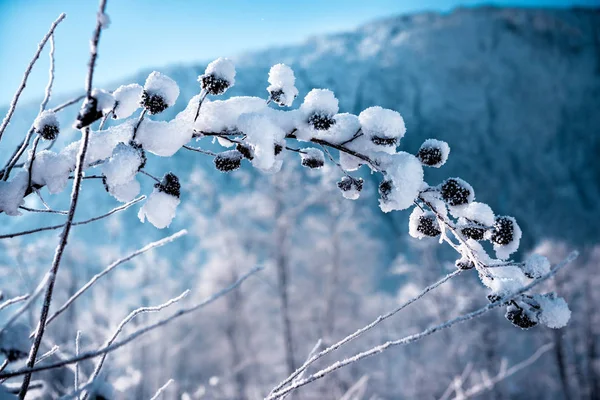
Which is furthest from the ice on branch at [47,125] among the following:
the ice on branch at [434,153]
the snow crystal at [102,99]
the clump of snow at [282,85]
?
the ice on branch at [434,153]

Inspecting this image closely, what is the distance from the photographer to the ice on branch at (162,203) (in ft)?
2.63

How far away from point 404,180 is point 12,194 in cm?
81

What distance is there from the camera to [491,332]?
34.7 feet

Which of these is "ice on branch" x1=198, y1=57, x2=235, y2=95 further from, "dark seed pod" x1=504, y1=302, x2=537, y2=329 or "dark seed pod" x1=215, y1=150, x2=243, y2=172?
"dark seed pod" x1=504, y1=302, x2=537, y2=329

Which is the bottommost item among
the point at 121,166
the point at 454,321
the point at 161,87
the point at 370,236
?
the point at 370,236

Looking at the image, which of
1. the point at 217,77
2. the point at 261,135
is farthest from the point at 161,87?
the point at 261,135

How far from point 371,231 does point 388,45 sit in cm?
1862

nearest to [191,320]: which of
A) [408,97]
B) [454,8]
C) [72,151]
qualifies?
[72,151]

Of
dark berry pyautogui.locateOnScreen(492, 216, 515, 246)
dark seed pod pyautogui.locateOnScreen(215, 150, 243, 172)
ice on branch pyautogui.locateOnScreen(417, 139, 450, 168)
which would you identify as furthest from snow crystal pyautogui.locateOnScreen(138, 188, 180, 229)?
dark berry pyautogui.locateOnScreen(492, 216, 515, 246)

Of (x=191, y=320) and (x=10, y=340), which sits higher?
(x=10, y=340)

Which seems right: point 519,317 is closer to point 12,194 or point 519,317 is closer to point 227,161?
point 227,161

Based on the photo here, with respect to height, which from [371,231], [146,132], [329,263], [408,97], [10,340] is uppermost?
[146,132]

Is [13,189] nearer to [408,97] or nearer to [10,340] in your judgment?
[10,340]

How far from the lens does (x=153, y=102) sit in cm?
79
